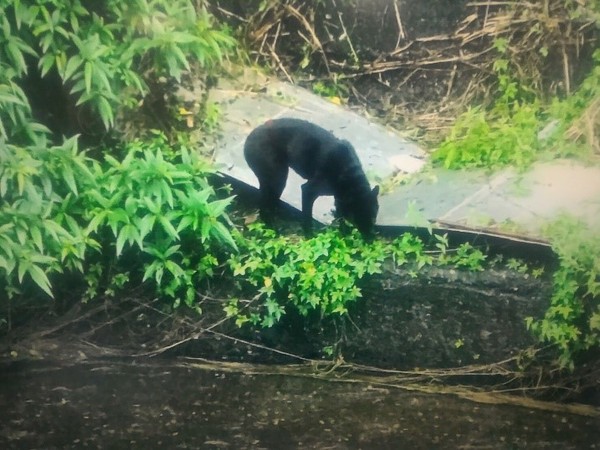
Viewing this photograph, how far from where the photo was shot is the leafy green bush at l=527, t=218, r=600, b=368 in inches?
68.6

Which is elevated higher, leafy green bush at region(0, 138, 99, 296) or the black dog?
the black dog

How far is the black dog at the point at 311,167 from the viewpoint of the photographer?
6.19ft

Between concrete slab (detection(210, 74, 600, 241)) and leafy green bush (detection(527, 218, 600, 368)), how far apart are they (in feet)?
0.28

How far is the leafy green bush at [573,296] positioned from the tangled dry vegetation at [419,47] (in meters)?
0.28

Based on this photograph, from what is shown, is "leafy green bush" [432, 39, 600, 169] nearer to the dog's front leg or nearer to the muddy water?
the dog's front leg

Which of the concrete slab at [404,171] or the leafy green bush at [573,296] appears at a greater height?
the concrete slab at [404,171]

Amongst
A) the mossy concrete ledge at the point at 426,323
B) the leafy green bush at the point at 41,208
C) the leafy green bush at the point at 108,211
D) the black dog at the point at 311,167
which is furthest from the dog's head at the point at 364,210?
the leafy green bush at the point at 41,208

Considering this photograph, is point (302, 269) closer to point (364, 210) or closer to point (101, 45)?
point (364, 210)

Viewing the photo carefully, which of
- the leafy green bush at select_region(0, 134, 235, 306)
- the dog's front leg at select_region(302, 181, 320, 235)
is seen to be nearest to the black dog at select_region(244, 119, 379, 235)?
the dog's front leg at select_region(302, 181, 320, 235)

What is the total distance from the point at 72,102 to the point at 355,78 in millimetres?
817

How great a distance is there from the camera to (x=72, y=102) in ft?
6.21

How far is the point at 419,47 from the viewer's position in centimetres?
183

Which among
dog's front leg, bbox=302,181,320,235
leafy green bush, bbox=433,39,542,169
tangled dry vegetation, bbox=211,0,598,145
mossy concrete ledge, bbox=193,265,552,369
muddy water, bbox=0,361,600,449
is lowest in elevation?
A: muddy water, bbox=0,361,600,449

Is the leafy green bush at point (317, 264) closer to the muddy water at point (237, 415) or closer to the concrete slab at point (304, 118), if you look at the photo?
the concrete slab at point (304, 118)
